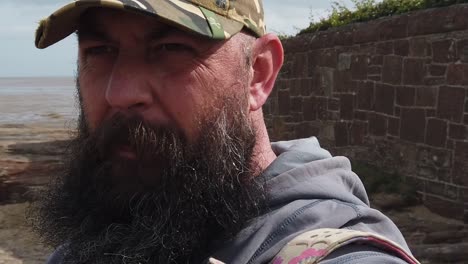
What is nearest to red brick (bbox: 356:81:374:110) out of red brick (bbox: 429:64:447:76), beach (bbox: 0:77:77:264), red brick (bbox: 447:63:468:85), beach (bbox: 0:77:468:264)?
red brick (bbox: 429:64:447:76)

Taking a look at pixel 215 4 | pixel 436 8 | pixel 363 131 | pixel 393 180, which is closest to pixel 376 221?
pixel 215 4

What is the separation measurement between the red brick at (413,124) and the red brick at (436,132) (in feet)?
0.34

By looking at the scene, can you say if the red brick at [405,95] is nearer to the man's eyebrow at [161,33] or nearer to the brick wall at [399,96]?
the brick wall at [399,96]

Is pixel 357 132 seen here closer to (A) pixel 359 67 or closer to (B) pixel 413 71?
(A) pixel 359 67

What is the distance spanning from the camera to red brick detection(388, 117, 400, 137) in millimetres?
7548

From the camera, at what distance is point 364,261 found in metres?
1.37

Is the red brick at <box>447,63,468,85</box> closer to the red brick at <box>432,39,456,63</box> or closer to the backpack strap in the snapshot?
the red brick at <box>432,39,456,63</box>

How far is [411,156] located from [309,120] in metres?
2.64

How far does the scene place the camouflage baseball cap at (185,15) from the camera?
61.4 inches

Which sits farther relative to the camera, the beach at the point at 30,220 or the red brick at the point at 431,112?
the red brick at the point at 431,112

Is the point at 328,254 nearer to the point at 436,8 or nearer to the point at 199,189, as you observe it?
the point at 199,189

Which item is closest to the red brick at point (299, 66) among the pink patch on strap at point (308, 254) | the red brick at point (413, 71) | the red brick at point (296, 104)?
the red brick at point (296, 104)

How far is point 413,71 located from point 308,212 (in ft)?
19.4

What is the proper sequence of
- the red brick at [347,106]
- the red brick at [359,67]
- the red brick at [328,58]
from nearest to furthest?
the red brick at [359,67]
the red brick at [347,106]
the red brick at [328,58]
